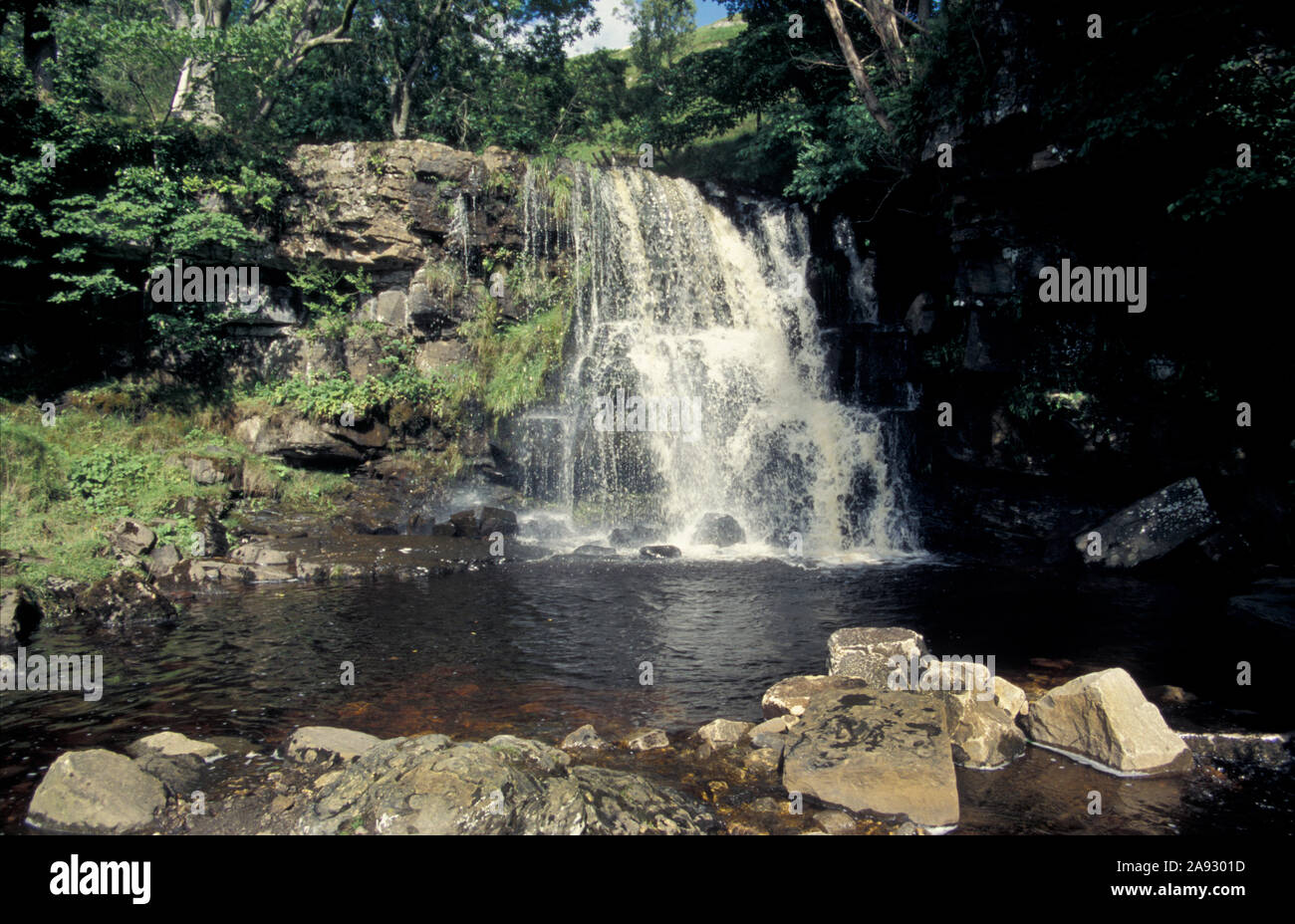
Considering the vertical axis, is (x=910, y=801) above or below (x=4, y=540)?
below

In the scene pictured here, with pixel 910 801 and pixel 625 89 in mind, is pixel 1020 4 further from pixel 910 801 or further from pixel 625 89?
pixel 625 89

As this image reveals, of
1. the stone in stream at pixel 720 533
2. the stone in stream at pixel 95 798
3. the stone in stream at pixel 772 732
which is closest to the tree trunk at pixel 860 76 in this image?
the stone in stream at pixel 720 533

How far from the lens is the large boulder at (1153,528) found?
13.1 meters

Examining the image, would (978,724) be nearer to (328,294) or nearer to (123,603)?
(123,603)

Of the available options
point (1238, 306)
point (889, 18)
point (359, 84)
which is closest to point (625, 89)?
point (359, 84)

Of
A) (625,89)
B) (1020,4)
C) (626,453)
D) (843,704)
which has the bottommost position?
(843,704)

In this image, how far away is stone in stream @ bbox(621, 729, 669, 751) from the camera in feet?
22.8

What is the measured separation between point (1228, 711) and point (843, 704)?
4.08 metres

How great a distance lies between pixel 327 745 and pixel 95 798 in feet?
5.26

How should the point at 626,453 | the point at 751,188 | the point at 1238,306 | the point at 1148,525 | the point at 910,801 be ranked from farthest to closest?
the point at 751,188
the point at 626,453
the point at 1148,525
the point at 1238,306
the point at 910,801

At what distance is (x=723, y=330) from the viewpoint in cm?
1875

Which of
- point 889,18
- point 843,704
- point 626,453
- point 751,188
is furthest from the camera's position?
point 751,188

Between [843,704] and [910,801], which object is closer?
[910,801]

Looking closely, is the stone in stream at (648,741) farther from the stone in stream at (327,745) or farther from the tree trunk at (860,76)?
the tree trunk at (860,76)
